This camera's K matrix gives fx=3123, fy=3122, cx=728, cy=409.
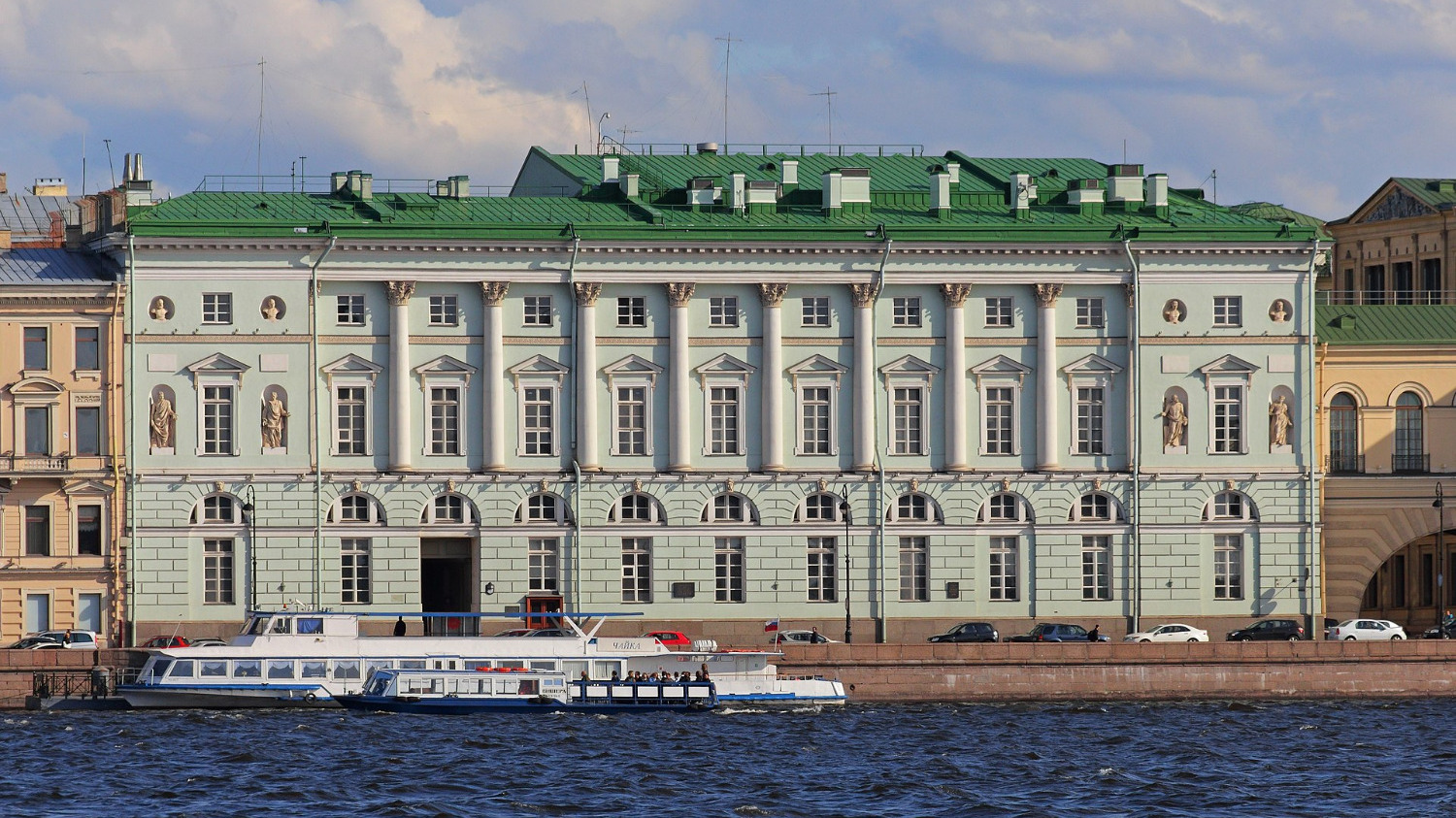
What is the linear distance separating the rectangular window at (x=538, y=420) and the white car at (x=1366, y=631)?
72.3 ft

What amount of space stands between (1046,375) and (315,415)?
2015 cm

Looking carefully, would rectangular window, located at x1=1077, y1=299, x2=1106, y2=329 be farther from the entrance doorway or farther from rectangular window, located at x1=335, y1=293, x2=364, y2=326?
rectangular window, located at x1=335, y1=293, x2=364, y2=326

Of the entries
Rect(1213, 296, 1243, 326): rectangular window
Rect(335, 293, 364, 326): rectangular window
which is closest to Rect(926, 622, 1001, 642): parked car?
Rect(1213, 296, 1243, 326): rectangular window

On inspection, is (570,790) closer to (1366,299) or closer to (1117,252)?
(1117,252)

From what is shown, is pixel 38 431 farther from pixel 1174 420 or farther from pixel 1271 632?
pixel 1271 632

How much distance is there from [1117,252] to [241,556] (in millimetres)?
A: 25530

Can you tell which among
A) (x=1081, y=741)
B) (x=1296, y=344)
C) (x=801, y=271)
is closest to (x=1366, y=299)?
(x=1296, y=344)

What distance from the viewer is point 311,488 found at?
84.3 m

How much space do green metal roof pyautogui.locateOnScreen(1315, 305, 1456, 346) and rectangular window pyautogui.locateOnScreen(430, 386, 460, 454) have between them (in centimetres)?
2540

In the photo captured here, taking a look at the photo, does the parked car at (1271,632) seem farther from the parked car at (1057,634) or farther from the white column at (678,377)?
the white column at (678,377)

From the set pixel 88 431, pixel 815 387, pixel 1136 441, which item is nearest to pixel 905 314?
pixel 815 387

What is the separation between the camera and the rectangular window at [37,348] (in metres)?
83.6

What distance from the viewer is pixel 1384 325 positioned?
92562 millimetres

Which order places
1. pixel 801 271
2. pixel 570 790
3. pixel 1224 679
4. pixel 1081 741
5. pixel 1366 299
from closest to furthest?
pixel 570 790
pixel 1081 741
pixel 1224 679
pixel 801 271
pixel 1366 299
